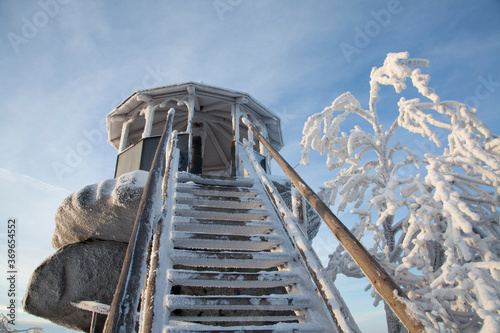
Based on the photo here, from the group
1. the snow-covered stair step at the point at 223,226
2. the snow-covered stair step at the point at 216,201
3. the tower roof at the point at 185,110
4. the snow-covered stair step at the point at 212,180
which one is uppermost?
the tower roof at the point at 185,110

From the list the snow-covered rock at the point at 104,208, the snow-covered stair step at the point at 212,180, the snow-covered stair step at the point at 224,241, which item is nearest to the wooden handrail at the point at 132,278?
the snow-covered stair step at the point at 224,241

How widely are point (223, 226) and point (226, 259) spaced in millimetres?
546

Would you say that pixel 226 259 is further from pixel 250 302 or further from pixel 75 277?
pixel 75 277

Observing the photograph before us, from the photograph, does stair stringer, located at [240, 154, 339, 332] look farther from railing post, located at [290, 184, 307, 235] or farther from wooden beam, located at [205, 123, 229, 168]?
wooden beam, located at [205, 123, 229, 168]

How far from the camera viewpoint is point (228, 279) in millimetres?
2514

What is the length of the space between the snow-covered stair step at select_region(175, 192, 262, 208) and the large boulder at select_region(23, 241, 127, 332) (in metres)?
2.94

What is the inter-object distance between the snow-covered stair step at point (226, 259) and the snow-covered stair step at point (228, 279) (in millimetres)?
139

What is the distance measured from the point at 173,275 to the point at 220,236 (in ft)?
2.47

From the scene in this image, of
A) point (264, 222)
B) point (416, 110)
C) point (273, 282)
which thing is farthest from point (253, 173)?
point (416, 110)

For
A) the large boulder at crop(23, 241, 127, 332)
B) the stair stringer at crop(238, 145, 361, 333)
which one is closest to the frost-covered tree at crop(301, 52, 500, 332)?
the stair stringer at crop(238, 145, 361, 333)

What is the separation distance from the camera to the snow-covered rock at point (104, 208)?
4727mm

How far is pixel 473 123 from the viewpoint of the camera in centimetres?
501

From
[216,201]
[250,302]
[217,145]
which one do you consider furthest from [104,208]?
[217,145]

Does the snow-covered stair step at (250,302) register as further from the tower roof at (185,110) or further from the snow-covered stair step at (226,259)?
the tower roof at (185,110)
